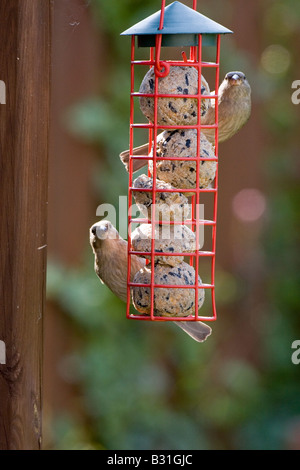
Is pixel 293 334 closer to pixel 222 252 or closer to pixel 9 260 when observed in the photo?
pixel 222 252

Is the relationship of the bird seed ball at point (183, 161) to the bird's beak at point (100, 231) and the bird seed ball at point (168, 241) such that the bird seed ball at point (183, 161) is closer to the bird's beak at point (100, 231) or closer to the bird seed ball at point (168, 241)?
the bird seed ball at point (168, 241)

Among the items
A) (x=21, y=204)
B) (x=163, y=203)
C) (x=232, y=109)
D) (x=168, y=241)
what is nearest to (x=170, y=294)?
(x=168, y=241)

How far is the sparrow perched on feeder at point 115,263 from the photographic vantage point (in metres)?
2.45

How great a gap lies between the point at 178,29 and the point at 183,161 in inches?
14.1

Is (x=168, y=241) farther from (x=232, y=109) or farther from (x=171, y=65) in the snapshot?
(x=232, y=109)

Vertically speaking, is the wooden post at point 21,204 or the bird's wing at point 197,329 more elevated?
the wooden post at point 21,204

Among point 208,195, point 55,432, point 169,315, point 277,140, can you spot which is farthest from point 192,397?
point 169,315

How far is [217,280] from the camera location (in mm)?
4445

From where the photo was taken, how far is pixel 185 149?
6.84 ft

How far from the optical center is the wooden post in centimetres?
184

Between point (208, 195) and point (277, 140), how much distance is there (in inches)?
35.2

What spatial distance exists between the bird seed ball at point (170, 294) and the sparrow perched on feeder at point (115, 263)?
0.96 ft

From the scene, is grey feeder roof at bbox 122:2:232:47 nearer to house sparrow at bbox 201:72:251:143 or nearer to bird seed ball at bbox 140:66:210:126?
bird seed ball at bbox 140:66:210:126

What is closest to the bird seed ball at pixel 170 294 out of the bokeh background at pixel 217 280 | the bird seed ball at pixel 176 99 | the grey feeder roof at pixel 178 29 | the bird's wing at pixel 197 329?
the bird's wing at pixel 197 329
